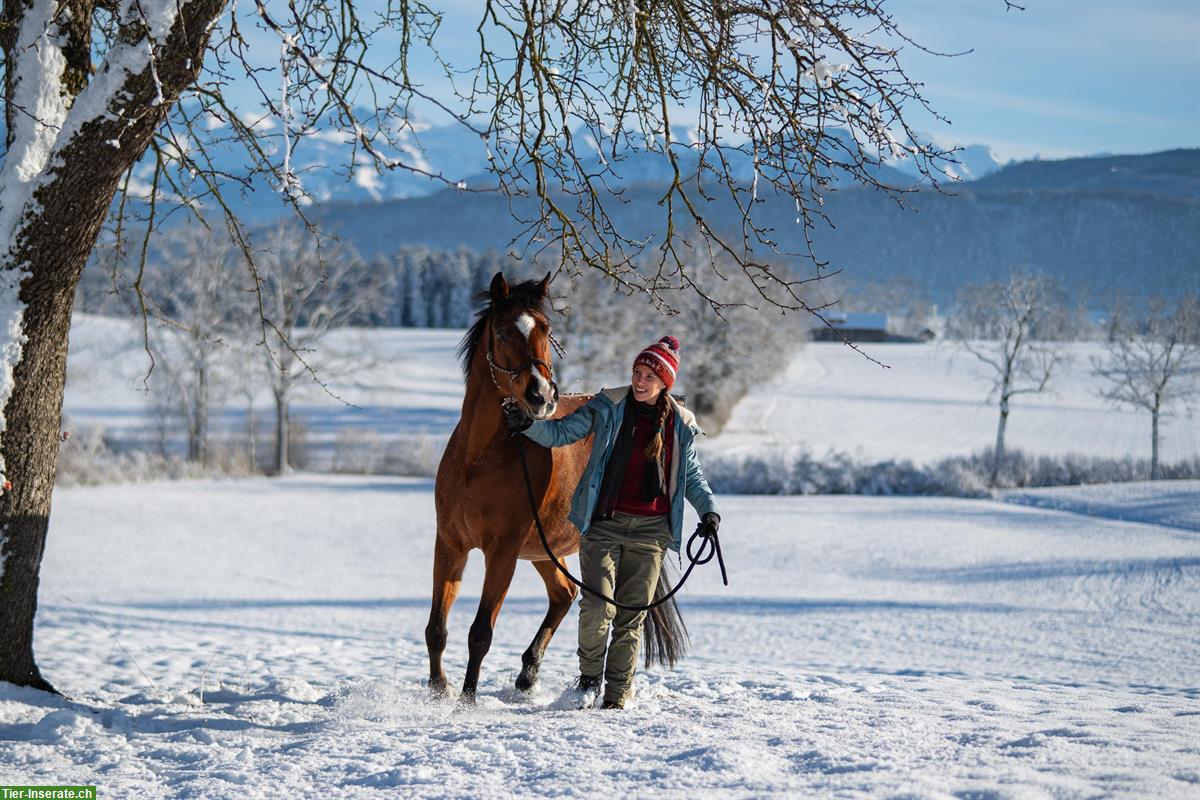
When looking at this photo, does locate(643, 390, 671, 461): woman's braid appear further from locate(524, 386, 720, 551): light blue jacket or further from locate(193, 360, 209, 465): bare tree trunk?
locate(193, 360, 209, 465): bare tree trunk

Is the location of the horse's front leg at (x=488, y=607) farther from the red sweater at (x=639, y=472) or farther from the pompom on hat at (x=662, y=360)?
the pompom on hat at (x=662, y=360)

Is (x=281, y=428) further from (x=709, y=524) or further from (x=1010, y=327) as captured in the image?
(x=709, y=524)

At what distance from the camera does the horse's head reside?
15.2 ft

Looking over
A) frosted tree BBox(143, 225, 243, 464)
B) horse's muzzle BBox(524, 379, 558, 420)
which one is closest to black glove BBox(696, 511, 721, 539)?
horse's muzzle BBox(524, 379, 558, 420)

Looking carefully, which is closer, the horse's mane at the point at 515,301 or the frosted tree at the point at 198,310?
the horse's mane at the point at 515,301

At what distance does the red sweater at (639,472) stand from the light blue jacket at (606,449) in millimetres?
53

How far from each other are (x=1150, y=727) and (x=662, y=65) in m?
4.43

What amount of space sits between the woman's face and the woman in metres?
0.02

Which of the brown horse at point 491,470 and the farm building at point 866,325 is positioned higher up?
the farm building at point 866,325

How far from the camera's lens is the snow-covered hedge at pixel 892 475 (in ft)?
84.9

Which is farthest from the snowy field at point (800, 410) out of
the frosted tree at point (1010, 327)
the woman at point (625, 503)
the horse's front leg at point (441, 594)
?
the woman at point (625, 503)

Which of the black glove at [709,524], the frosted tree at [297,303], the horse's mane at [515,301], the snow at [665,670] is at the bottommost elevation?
the snow at [665,670]

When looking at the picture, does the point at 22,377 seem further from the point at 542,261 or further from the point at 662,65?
the point at 542,261

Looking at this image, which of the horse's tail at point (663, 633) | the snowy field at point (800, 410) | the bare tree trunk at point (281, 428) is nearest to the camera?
the horse's tail at point (663, 633)
